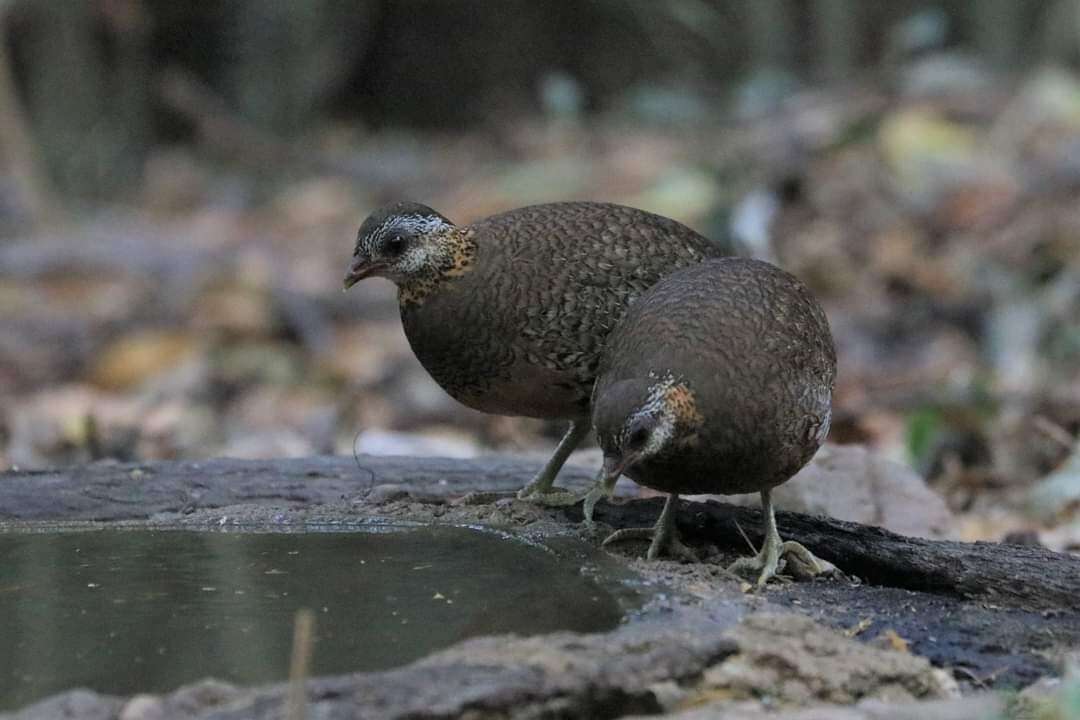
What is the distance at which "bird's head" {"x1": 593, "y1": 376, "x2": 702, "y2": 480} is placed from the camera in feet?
12.5

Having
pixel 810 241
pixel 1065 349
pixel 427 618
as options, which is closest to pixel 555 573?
pixel 427 618

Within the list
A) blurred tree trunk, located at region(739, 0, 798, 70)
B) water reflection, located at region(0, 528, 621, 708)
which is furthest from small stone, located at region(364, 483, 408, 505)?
blurred tree trunk, located at region(739, 0, 798, 70)

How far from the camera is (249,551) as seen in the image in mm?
4246

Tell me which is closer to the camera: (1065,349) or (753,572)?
(753,572)

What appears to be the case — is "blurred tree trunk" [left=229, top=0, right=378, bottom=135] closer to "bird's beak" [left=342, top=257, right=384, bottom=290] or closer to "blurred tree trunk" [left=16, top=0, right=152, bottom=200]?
"blurred tree trunk" [left=16, top=0, right=152, bottom=200]

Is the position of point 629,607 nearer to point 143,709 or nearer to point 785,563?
point 785,563

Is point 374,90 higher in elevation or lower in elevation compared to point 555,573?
higher

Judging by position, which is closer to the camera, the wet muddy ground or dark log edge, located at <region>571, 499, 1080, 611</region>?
the wet muddy ground

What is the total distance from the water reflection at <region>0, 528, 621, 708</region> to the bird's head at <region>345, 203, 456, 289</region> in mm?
807

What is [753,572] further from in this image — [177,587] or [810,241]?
[810,241]

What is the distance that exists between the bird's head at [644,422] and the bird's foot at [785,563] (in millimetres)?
510

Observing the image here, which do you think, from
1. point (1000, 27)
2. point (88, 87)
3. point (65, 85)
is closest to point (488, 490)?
point (65, 85)

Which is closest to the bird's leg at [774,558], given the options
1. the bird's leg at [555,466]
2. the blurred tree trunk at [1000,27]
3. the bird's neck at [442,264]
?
the bird's leg at [555,466]

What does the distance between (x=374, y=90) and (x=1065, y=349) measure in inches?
430
